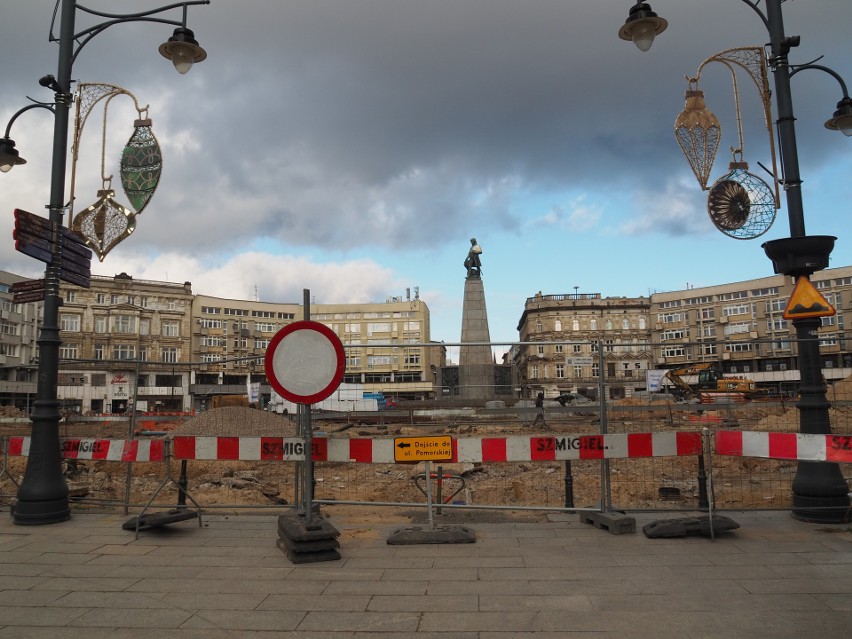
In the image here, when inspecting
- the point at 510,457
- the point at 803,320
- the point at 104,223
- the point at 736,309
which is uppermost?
the point at 736,309

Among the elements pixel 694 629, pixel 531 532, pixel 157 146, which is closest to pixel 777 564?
pixel 694 629

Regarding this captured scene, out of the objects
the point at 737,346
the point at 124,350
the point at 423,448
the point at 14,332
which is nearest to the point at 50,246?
the point at 423,448

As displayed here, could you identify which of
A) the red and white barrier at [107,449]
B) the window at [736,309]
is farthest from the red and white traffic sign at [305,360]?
the window at [736,309]

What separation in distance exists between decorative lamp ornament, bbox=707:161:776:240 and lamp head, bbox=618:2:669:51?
2.37 m

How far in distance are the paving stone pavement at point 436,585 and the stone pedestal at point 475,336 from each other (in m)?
25.0

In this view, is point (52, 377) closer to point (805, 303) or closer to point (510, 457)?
point (510, 457)

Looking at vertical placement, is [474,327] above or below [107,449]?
above

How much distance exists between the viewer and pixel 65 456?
856cm

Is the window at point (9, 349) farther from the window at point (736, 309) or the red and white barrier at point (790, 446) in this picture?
the window at point (736, 309)

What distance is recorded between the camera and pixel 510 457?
7.00 metres

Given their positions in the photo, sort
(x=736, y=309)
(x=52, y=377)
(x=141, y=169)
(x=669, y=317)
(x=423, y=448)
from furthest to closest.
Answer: (x=669, y=317), (x=736, y=309), (x=141, y=169), (x=52, y=377), (x=423, y=448)

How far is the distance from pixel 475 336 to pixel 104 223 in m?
28.2

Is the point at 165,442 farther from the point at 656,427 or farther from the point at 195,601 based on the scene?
the point at 656,427

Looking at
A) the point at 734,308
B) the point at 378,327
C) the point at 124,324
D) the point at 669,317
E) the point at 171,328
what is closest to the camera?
the point at 124,324
